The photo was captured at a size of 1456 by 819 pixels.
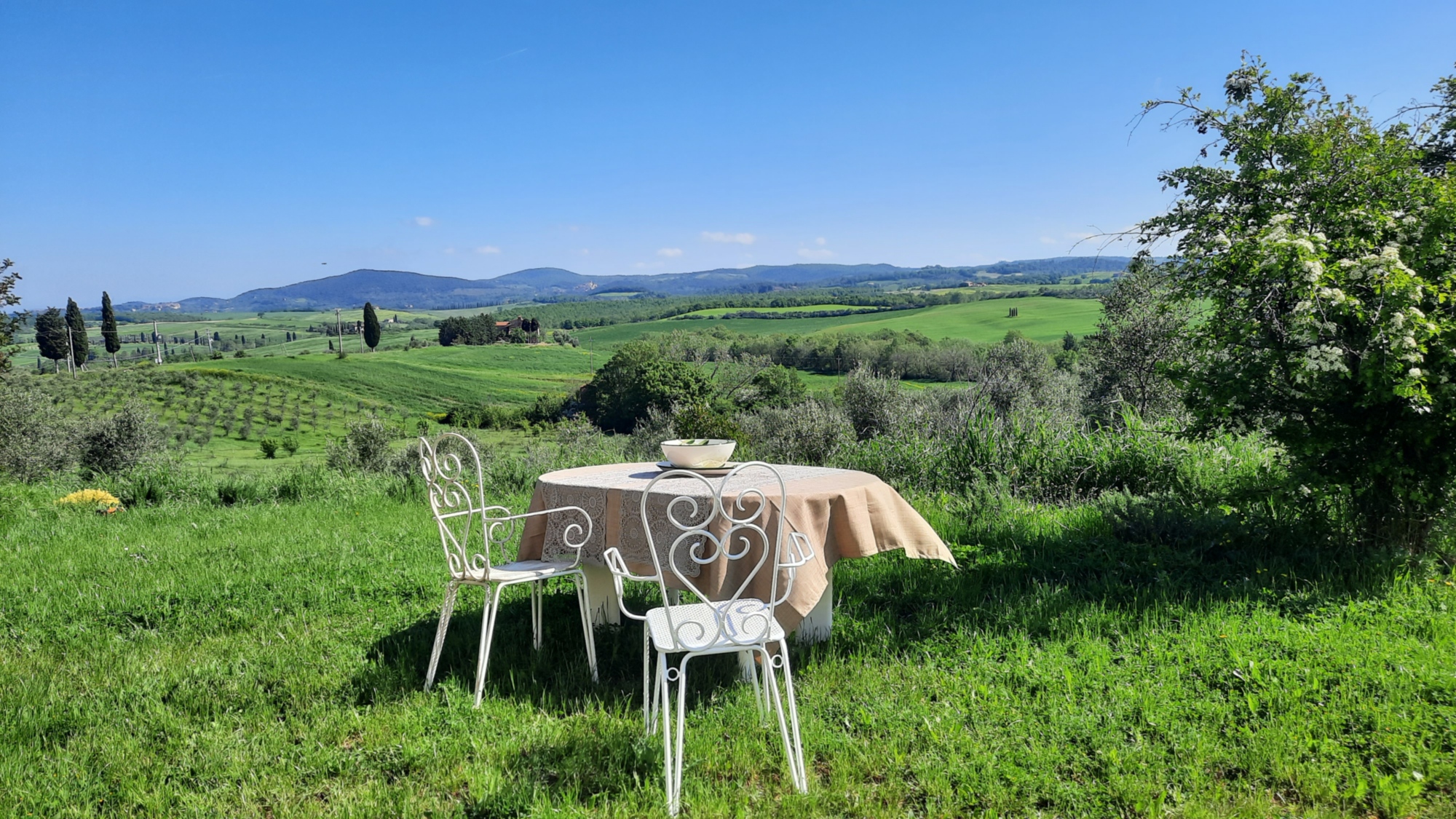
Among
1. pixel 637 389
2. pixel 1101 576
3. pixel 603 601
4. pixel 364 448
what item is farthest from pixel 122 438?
pixel 1101 576

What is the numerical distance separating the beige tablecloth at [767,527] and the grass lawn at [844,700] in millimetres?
452

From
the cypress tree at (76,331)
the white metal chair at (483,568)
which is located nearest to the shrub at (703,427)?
the white metal chair at (483,568)

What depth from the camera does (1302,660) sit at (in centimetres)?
324

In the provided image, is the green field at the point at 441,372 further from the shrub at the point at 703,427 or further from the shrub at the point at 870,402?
the shrub at the point at 703,427

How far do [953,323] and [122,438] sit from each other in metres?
39.9

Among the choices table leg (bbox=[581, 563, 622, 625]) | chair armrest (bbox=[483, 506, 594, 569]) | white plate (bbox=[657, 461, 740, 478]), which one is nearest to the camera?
chair armrest (bbox=[483, 506, 594, 569])

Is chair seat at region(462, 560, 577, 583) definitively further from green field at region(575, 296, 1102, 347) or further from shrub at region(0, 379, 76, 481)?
green field at region(575, 296, 1102, 347)

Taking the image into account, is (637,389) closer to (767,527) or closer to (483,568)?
(483,568)

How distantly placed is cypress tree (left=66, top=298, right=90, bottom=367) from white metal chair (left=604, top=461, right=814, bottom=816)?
65793 millimetres

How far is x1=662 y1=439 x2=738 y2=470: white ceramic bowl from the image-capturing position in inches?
145

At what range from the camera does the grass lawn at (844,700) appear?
254cm

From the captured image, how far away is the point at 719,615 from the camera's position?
8.41 ft

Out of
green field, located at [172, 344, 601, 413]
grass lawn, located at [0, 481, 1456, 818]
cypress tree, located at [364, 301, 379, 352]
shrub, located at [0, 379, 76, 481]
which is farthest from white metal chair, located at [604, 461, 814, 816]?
cypress tree, located at [364, 301, 379, 352]

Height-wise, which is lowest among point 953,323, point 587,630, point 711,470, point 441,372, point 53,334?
point 441,372
